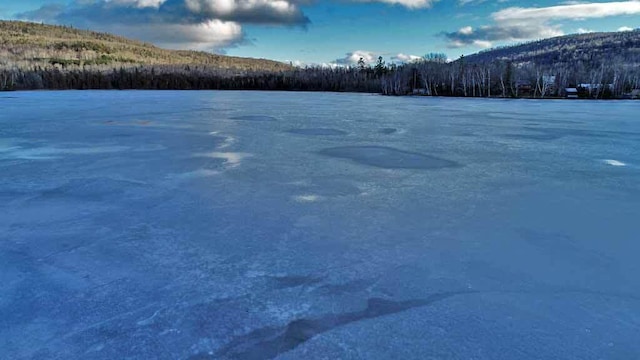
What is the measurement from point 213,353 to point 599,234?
2800mm

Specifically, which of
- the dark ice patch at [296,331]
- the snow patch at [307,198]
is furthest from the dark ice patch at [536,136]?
the dark ice patch at [296,331]

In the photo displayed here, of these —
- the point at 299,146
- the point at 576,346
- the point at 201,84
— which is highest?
the point at 201,84

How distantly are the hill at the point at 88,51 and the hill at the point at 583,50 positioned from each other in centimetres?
5619

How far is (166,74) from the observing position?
55.6m

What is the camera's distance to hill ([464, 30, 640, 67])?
271ft

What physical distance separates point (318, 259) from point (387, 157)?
3760mm

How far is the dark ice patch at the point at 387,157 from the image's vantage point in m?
5.73

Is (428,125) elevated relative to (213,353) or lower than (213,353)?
elevated

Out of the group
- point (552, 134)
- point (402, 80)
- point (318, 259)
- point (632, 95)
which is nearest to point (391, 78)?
point (402, 80)

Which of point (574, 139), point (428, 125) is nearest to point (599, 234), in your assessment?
point (574, 139)

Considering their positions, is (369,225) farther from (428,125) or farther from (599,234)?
(428,125)

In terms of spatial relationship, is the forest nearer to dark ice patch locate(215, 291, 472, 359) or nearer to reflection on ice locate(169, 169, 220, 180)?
reflection on ice locate(169, 169, 220, 180)

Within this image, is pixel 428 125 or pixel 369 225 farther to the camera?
pixel 428 125

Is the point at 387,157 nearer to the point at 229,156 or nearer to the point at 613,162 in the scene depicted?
the point at 229,156
